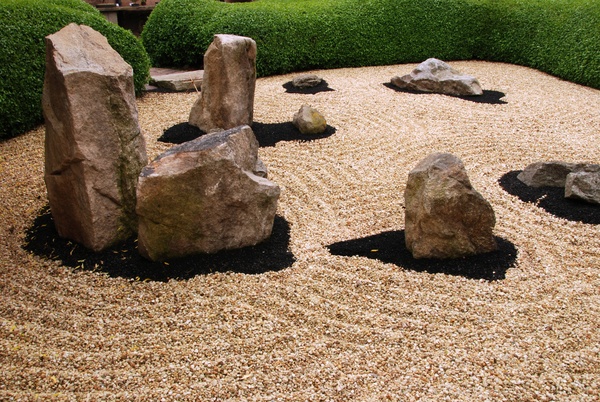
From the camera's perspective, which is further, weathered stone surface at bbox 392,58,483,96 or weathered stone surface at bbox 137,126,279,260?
weathered stone surface at bbox 392,58,483,96

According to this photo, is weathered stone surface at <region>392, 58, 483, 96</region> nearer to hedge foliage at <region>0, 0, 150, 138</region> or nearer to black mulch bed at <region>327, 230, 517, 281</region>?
black mulch bed at <region>327, 230, 517, 281</region>

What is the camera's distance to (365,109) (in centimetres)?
868

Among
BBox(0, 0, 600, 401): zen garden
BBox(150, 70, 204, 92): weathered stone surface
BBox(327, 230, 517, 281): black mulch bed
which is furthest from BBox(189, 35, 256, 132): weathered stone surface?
BBox(327, 230, 517, 281): black mulch bed

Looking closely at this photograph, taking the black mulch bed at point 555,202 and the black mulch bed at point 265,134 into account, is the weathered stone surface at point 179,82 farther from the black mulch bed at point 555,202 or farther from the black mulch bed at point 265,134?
the black mulch bed at point 555,202

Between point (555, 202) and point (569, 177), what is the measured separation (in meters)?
0.31

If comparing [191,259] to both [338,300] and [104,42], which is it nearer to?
[338,300]

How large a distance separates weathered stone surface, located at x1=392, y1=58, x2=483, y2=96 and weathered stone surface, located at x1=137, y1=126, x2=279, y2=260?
21.0ft

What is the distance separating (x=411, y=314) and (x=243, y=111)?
14.8 feet

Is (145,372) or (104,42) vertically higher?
(104,42)

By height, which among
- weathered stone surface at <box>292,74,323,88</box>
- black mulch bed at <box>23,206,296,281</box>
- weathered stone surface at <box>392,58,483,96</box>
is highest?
weathered stone surface at <box>392,58,483,96</box>

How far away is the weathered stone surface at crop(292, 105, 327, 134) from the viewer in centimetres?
740

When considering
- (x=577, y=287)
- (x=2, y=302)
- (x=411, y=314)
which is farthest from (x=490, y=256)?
(x=2, y=302)

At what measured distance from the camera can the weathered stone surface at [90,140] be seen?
13.3 ft

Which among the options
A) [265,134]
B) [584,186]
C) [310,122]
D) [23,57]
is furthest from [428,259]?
[23,57]
